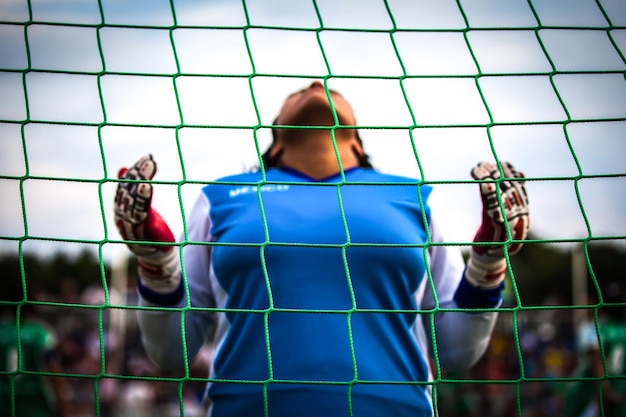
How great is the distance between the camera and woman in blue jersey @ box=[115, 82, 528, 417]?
1815 mm

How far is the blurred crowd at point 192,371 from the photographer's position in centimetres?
845

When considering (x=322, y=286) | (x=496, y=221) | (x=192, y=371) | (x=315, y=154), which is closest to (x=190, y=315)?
(x=322, y=286)

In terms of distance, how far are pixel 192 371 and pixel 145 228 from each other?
4.72 meters

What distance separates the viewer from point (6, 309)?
21.5 ft

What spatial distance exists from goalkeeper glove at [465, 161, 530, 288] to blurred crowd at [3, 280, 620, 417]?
141 inches

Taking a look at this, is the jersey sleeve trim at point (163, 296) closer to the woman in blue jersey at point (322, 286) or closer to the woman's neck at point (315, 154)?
the woman in blue jersey at point (322, 286)

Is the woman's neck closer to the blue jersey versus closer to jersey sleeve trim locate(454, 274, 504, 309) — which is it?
the blue jersey

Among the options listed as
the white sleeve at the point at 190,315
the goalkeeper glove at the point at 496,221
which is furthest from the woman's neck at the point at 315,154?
the goalkeeper glove at the point at 496,221

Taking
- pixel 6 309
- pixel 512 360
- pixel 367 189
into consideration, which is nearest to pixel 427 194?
pixel 367 189

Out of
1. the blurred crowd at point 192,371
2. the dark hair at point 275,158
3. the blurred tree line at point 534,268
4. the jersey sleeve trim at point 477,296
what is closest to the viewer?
the jersey sleeve trim at point 477,296

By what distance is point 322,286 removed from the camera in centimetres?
187

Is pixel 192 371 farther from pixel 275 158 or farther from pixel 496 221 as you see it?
pixel 496 221

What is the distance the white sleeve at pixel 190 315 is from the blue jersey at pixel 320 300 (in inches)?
0.4

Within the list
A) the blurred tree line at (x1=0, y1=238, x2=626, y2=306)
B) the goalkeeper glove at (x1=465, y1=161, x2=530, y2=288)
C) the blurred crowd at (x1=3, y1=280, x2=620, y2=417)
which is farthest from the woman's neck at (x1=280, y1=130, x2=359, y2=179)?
the blurred tree line at (x1=0, y1=238, x2=626, y2=306)
